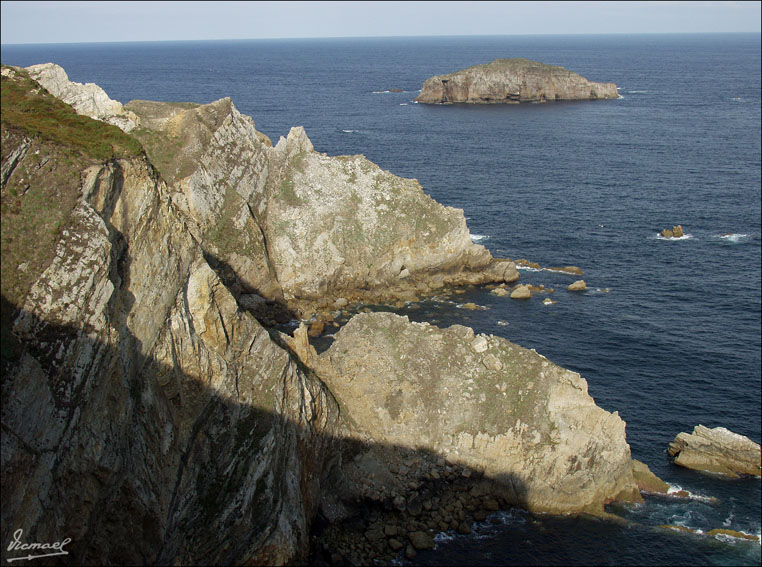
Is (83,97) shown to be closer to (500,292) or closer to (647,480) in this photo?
(500,292)

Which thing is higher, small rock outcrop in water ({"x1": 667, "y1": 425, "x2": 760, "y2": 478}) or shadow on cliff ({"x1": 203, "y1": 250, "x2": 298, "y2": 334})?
shadow on cliff ({"x1": 203, "y1": 250, "x2": 298, "y2": 334})

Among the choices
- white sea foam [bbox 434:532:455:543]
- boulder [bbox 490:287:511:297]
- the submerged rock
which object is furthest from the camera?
boulder [bbox 490:287:511:297]

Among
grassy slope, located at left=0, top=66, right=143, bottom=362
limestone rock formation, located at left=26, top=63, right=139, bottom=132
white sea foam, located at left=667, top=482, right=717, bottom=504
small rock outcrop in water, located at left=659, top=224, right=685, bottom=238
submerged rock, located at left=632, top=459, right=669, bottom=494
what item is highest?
limestone rock formation, located at left=26, top=63, right=139, bottom=132

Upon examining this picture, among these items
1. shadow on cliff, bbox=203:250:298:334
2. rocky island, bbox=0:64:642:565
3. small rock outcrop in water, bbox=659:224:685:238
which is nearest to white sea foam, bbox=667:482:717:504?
rocky island, bbox=0:64:642:565

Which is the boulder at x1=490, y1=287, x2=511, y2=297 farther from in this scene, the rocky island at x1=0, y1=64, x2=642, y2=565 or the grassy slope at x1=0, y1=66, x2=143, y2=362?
the grassy slope at x1=0, y1=66, x2=143, y2=362

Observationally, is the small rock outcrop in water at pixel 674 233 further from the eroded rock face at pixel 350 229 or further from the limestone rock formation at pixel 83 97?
the limestone rock formation at pixel 83 97

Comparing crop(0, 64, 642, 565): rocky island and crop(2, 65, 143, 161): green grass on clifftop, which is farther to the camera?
crop(2, 65, 143, 161): green grass on clifftop

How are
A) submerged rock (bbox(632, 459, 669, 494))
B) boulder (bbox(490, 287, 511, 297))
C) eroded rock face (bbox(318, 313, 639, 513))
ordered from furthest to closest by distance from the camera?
boulder (bbox(490, 287, 511, 297)), submerged rock (bbox(632, 459, 669, 494)), eroded rock face (bbox(318, 313, 639, 513))
